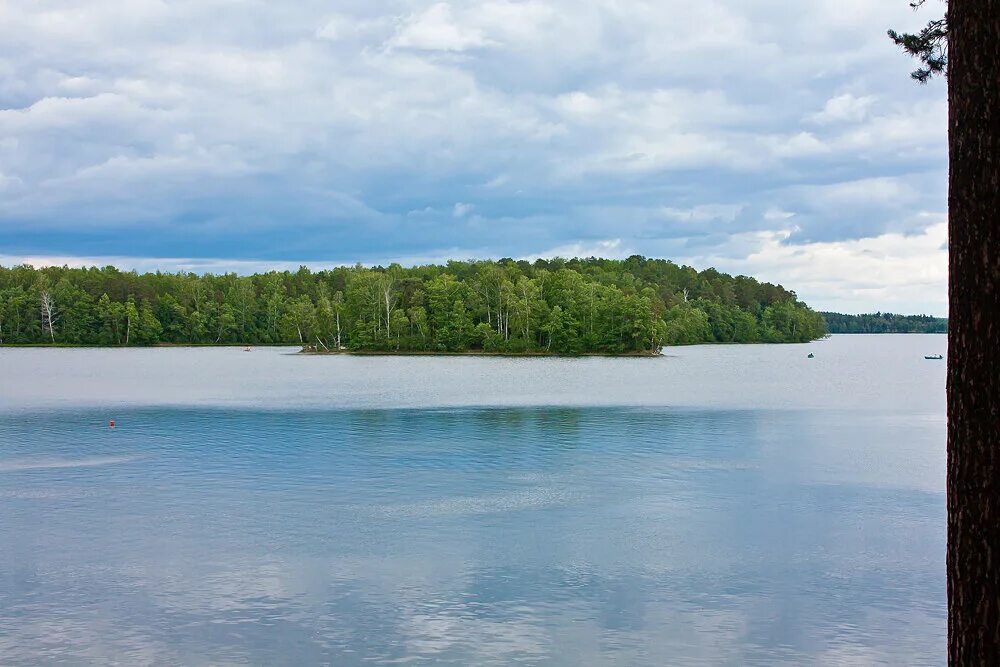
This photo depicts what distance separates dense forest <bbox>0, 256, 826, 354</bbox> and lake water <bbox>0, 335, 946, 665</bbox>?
74.3m

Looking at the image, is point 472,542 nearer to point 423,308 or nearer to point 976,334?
point 976,334

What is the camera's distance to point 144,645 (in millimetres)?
9672

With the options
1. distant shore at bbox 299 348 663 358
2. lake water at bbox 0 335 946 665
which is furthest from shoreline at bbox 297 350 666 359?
lake water at bbox 0 335 946 665

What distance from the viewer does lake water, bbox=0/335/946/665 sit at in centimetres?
987

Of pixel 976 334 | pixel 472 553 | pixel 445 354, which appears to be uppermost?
pixel 976 334

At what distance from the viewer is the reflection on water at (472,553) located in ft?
32.2

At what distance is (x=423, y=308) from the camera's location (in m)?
112

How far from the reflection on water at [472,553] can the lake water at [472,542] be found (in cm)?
5

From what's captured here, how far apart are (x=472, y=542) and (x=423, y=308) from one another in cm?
9898

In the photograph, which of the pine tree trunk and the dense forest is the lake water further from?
the dense forest

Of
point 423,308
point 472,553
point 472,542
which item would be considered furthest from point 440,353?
point 472,553

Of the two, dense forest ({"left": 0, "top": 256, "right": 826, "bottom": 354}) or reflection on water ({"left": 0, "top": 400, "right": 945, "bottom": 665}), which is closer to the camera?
reflection on water ({"left": 0, "top": 400, "right": 945, "bottom": 665})

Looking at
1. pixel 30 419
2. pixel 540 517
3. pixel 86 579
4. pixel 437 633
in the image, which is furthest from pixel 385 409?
pixel 437 633

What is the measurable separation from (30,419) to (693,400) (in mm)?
28068
